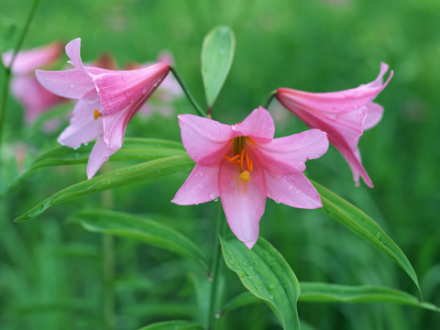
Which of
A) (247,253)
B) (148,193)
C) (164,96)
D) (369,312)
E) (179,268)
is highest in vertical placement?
(164,96)

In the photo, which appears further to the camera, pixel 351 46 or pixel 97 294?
pixel 351 46

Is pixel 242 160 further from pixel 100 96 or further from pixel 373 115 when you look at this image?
pixel 373 115

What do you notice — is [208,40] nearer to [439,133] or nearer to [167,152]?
[167,152]

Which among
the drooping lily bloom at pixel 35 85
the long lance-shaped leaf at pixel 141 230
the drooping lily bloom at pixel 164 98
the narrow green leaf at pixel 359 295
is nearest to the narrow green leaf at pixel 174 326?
the long lance-shaped leaf at pixel 141 230

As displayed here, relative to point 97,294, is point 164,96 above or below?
above

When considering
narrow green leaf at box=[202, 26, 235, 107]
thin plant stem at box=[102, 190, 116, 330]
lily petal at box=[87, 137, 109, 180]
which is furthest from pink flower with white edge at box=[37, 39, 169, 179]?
thin plant stem at box=[102, 190, 116, 330]

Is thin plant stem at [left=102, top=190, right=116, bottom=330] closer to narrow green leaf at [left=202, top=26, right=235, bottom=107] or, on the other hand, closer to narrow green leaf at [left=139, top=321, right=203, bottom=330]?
narrow green leaf at [left=139, top=321, right=203, bottom=330]

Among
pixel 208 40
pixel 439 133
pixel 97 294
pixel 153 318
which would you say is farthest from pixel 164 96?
pixel 439 133
